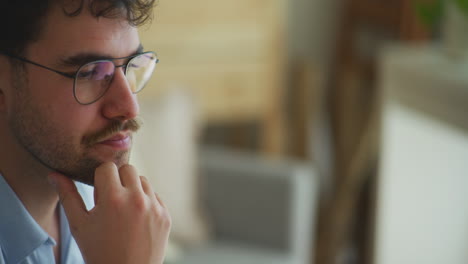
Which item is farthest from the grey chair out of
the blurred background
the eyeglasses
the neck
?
the eyeglasses

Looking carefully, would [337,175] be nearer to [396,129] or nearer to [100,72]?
[396,129]

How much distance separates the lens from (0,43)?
2.51ft

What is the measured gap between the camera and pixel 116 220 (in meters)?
0.76

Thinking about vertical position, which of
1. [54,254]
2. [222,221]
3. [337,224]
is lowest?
[337,224]

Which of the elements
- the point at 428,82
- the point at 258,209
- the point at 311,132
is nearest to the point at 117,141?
the point at 428,82

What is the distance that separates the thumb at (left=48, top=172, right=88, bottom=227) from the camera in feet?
2.50

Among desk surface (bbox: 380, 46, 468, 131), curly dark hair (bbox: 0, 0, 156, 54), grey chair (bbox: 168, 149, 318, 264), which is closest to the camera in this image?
curly dark hair (bbox: 0, 0, 156, 54)

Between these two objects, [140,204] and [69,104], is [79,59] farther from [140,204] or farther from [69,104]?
[140,204]

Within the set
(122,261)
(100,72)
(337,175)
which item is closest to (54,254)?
(122,261)

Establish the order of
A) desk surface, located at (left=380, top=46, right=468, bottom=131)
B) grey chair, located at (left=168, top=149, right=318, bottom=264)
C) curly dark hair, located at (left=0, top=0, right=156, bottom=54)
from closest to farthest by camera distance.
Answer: curly dark hair, located at (left=0, top=0, right=156, bottom=54), desk surface, located at (left=380, top=46, right=468, bottom=131), grey chair, located at (left=168, top=149, right=318, bottom=264)

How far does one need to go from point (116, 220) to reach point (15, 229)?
5.9 inches

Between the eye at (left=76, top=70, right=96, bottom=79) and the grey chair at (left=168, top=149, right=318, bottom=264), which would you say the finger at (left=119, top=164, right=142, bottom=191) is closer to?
the eye at (left=76, top=70, right=96, bottom=79)

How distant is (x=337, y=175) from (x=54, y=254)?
8.20ft

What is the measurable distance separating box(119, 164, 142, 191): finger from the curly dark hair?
205 millimetres
